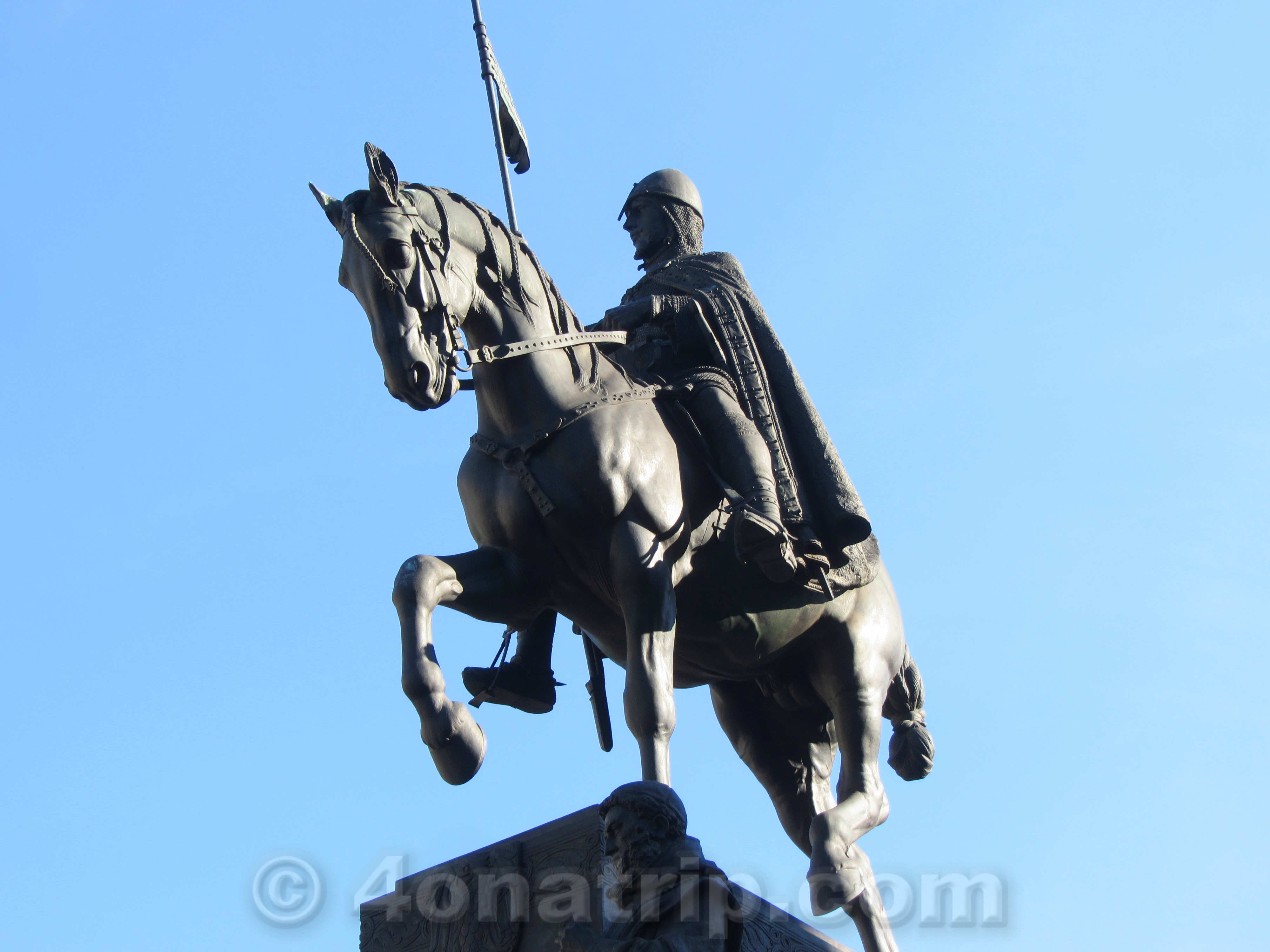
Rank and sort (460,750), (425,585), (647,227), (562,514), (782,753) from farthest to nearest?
(647,227) < (782,753) < (562,514) < (425,585) < (460,750)

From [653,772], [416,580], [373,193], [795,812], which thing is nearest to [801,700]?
[795,812]

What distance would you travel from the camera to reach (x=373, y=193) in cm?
1018

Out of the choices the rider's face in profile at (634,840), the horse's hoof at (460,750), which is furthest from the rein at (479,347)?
the rider's face in profile at (634,840)

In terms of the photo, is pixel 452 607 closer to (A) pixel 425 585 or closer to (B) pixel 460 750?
(A) pixel 425 585

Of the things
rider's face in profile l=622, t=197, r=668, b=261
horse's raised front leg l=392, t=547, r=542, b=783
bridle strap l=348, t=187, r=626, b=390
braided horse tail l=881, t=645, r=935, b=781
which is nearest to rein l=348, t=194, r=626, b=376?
bridle strap l=348, t=187, r=626, b=390

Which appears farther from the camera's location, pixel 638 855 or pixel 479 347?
pixel 479 347

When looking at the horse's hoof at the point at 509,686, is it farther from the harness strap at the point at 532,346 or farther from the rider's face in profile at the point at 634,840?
the rider's face in profile at the point at 634,840

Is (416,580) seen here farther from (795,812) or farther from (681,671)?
(795,812)

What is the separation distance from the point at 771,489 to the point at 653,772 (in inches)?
69.4

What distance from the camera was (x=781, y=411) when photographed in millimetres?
11641

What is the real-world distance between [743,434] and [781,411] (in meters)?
0.76

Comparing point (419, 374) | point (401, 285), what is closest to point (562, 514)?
point (419, 374)

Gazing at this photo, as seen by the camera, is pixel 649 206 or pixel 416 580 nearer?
pixel 416 580

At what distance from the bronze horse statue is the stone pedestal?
477mm
